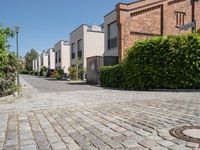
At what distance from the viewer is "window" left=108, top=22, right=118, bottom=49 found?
2572 centimetres

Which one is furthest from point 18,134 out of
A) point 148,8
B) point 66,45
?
point 66,45

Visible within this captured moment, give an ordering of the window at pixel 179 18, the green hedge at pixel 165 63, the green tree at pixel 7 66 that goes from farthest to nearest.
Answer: the window at pixel 179 18
the green hedge at pixel 165 63
the green tree at pixel 7 66

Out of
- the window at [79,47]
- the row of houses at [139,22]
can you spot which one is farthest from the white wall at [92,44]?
the row of houses at [139,22]

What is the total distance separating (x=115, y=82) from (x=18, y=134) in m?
13.5

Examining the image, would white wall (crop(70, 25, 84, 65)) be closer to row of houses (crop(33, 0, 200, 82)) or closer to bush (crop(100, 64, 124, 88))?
row of houses (crop(33, 0, 200, 82))

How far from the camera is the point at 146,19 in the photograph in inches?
980

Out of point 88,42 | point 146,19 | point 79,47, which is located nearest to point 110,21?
point 146,19

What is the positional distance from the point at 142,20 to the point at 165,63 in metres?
10.5

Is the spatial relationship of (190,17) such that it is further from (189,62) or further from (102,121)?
(102,121)

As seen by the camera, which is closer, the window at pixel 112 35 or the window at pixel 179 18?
the window at pixel 112 35

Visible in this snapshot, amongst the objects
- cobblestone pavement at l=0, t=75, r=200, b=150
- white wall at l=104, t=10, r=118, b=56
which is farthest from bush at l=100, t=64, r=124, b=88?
cobblestone pavement at l=0, t=75, r=200, b=150

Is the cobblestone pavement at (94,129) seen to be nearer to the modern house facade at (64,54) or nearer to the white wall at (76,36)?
the white wall at (76,36)

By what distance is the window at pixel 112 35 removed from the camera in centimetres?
2572

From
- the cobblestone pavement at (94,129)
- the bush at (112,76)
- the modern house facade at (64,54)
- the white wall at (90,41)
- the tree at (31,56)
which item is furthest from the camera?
the tree at (31,56)
